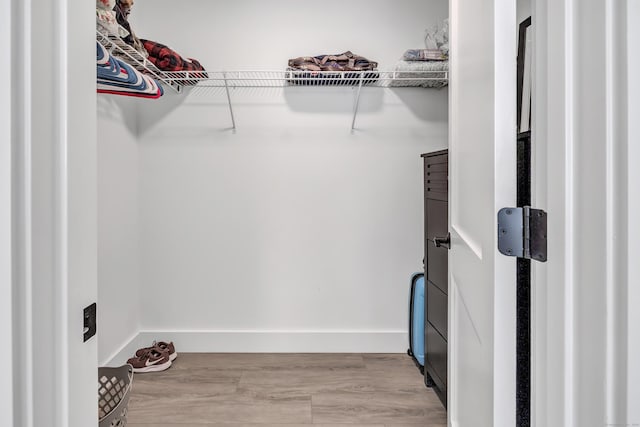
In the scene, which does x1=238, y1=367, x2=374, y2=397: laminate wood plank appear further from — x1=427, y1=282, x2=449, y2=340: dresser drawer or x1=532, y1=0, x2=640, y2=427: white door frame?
x1=532, y1=0, x2=640, y2=427: white door frame

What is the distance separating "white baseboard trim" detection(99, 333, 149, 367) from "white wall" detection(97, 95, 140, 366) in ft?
0.03

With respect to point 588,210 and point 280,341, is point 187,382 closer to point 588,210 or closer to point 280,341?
point 280,341

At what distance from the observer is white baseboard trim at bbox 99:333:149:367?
2256 mm

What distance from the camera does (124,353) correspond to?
243 cm

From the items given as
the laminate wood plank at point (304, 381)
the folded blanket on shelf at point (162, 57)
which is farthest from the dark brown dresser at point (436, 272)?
the folded blanket on shelf at point (162, 57)

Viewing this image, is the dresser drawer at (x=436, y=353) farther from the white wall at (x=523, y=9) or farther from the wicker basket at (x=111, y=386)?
the white wall at (x=523, y=9)

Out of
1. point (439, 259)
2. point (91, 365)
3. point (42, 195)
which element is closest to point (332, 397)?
point (439, 259)

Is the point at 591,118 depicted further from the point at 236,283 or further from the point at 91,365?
the point at 236,283

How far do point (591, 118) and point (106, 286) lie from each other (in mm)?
2247

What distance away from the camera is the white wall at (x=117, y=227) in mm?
2160

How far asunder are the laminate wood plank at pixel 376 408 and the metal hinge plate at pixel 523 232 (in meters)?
1.43

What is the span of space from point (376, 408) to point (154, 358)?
49.5 inches
